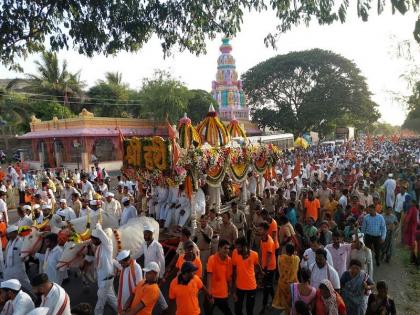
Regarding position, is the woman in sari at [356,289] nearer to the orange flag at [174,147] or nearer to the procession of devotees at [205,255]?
the procession of devotees at [205,255]

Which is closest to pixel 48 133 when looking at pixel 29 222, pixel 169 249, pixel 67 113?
pixel 67 113

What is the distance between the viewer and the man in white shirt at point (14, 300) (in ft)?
13.3

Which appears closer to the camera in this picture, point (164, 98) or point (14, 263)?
point (14, 263)

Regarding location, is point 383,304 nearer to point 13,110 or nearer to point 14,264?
point 14,264

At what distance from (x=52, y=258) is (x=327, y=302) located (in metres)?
4.45

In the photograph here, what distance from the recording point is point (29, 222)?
8078 mm

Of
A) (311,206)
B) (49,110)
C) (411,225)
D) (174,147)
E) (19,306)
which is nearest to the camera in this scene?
(19,306)

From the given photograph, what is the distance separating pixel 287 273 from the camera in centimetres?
535

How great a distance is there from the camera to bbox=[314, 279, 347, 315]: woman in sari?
4.27m

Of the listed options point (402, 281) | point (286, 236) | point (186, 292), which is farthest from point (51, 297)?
point (402, 281)

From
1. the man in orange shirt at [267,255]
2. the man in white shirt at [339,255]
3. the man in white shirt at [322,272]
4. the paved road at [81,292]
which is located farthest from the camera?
the paved road at [81,292]

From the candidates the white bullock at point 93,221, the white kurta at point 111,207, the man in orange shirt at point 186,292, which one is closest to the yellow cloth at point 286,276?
the man in orange shirt at point 186,292

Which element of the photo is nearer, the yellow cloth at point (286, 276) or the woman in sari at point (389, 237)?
the yellow cloth at point (286, 276)

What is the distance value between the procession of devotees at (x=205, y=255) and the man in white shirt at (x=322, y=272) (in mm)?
13
